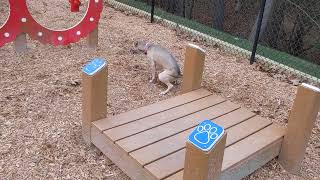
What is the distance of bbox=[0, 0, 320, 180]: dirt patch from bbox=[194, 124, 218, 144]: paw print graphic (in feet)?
3.17

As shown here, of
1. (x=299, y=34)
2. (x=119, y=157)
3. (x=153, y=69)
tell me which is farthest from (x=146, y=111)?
(x=299, y=34)

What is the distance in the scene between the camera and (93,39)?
4938 mm

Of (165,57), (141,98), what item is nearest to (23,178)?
(141,98)

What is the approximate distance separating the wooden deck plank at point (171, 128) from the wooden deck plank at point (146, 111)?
21 centimetres

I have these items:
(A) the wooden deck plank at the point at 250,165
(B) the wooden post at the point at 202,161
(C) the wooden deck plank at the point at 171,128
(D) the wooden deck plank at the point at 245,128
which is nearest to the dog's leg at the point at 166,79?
(C) the wooden deck plank at the point at 171,128

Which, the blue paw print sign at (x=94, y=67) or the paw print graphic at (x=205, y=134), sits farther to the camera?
the blue paw print sign at (x=94, y=67)


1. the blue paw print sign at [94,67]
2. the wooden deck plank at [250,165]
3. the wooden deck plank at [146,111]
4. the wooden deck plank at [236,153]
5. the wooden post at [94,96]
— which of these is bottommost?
the wooden deck plank at [250,165]

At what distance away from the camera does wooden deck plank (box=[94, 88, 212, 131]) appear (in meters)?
2.98

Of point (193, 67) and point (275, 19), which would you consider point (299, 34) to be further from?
point (193, 67)

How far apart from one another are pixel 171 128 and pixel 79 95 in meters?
1.24

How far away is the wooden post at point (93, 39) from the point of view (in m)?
4.88

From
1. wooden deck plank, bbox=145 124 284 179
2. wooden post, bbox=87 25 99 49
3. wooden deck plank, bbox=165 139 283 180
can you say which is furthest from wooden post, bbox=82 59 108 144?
wooden post, bbox=87 25 99 49

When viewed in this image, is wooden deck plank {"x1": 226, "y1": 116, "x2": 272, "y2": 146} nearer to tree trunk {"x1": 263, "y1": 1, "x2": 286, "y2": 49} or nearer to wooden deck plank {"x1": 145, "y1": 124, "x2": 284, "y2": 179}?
wooden deck plank {"x1": 145, "y1": 124, "x2": 284, "y2": 179}

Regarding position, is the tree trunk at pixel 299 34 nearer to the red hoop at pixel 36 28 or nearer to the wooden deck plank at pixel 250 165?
the red hoop at pixel 36 28
